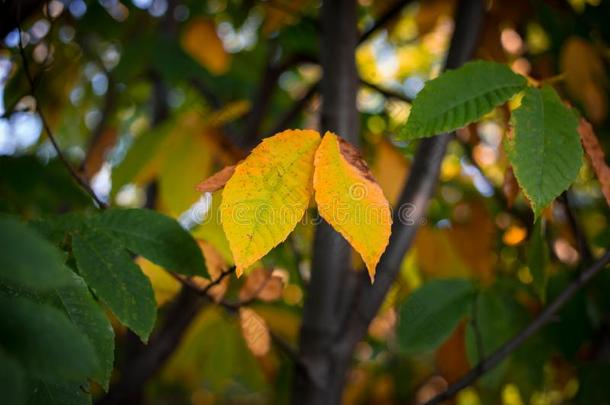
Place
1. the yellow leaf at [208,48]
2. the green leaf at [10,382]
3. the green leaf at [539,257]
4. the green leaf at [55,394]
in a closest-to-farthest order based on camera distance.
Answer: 1. the green leaf at [10,382]
2. the green leaf at [55,394]
3. the green leaf at [539,257]
4. the yellow leaf at [208,48]

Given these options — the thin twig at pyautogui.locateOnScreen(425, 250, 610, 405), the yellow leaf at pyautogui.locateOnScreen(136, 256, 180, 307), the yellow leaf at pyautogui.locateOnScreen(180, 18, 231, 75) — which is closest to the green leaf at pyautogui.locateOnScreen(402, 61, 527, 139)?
the thin twig at pyautogui.locateOnScreen(425, 250, 610, 405)

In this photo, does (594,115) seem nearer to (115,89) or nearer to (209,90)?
(209,90)

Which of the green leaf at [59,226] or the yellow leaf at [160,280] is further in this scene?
the yellow leaf at [160,280]

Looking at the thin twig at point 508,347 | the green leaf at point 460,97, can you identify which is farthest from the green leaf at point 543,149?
the thin twig at point 508,347

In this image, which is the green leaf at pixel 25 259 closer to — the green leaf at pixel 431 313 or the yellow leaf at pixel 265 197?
the yellow leaf at pixel 265 197

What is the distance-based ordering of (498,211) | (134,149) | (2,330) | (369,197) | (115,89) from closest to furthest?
1. (2,330)
2. (369,197)
3. (134,149)
4. (498,211)
5. (115,89)

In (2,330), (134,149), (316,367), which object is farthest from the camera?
(134,149)

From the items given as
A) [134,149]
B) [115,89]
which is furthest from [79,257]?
[115,89]
